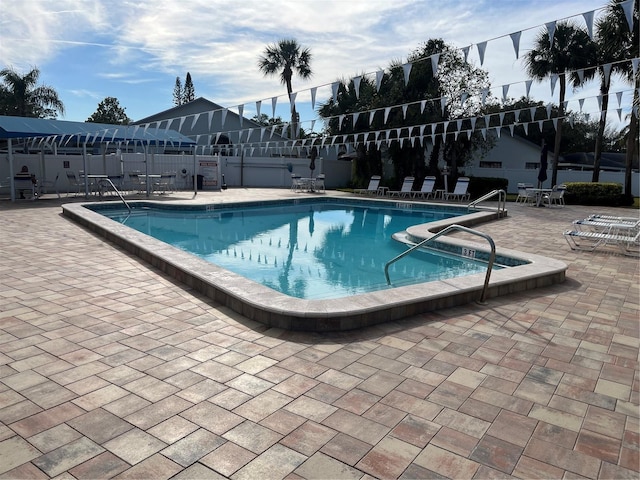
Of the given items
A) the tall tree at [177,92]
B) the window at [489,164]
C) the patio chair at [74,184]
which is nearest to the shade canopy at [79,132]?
the patio chair at [74,184]

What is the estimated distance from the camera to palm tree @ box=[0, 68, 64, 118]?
2489 cm

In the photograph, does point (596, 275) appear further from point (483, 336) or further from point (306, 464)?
point (306, 464)

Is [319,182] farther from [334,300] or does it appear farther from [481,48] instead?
[334,300]

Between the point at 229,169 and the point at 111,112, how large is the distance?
31099 mm

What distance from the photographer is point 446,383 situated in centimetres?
267

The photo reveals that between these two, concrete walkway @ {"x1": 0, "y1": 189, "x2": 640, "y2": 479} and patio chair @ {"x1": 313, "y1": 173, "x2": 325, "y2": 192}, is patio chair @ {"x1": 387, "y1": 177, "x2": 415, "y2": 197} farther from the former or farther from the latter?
concrete walkway @ {"x1": 0, "y1": 189, "x2": 640, "y2": 479}

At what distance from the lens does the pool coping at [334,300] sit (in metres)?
3.46

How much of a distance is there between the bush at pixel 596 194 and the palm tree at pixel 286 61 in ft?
52.8

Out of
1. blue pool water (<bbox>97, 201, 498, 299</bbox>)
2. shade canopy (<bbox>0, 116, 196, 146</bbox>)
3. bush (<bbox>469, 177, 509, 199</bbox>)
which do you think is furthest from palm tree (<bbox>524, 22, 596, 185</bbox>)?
shade canopy (<bbox>0, 116, 196, 146</bbox>)

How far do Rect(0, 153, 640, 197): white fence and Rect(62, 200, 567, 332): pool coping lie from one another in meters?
12.1

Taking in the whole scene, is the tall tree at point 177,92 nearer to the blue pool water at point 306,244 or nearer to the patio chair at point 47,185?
the patio chair at point 47,185

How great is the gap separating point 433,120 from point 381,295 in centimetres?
1522

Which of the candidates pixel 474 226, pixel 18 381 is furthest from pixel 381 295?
pixel 474 226

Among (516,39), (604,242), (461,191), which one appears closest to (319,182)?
(461,191)
